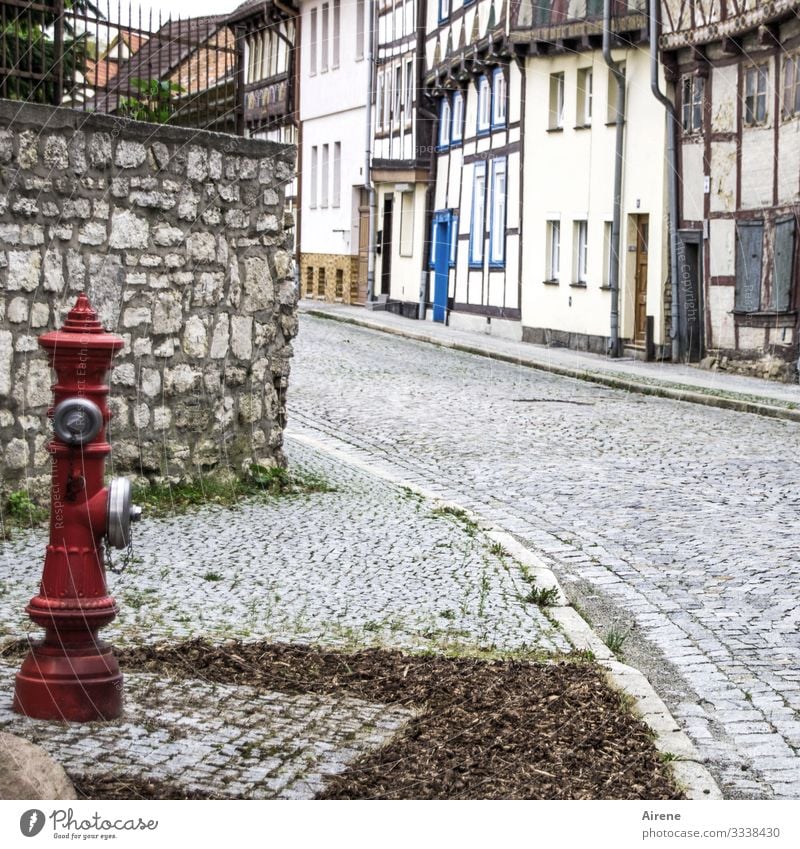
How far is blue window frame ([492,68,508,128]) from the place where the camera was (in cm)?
3250

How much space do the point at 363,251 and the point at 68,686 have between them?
28754 mm

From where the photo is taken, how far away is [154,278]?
10023 mm

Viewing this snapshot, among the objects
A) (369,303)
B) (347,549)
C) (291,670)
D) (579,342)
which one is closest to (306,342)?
(579,342)

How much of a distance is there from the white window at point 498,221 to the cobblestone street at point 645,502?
9.89 m

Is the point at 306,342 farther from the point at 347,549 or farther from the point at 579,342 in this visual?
the point at 347,549

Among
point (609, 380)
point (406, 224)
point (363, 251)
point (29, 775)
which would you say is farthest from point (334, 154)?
point (29, 775)

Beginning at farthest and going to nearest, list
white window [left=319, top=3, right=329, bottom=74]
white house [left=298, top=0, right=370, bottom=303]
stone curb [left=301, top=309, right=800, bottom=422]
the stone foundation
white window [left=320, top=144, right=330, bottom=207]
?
1. the stone foundation
2. white window [left=320, top=144, right=330, bottom=207]
3. white house [left=298, top=0, right=370, bottom=303]
4. stone curb [left=301, top=309, right=800, bottom=422]
5. white window [left=319, top=3, right=329, bottom=74]

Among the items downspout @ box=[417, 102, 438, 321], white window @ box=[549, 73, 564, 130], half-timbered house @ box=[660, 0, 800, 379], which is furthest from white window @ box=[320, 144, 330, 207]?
half-timbered house @ box=[660, 0, 800, 379]

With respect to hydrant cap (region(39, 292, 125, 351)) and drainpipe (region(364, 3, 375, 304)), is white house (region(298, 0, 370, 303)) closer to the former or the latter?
drainpipe (region(364, 3, 375, 304))

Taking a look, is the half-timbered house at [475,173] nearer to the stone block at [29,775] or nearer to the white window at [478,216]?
the white window at [478,216]

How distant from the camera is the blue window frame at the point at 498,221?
32.5 meters

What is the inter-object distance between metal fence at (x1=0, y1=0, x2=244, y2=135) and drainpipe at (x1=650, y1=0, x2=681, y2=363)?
16314 mm

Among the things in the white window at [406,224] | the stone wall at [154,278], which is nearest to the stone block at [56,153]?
the stone wall at [154,278]

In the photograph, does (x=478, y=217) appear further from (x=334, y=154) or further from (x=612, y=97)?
(x=612, y=97)
